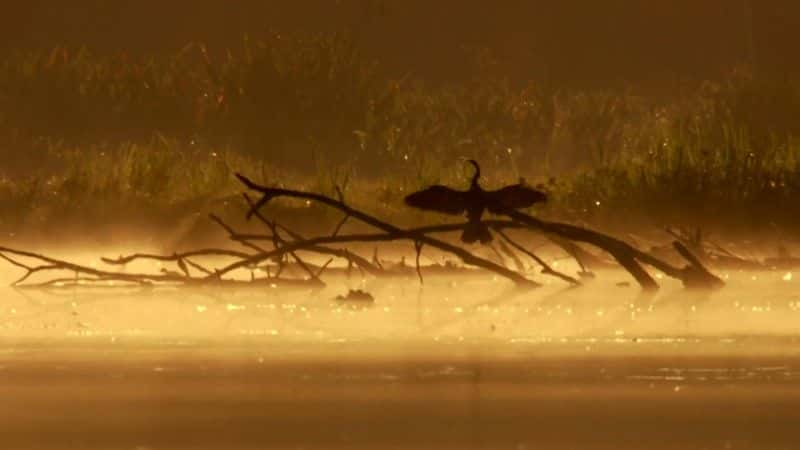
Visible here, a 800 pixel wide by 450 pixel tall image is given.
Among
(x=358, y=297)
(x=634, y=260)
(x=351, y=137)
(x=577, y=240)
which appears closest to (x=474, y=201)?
(x=358, y=297)

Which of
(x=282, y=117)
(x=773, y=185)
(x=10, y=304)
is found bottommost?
(x=10, y=304)

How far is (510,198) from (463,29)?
27815mm

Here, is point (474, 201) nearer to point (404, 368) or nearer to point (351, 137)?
point (404, 368)

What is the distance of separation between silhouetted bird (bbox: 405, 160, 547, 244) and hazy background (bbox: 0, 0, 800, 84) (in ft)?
70.2

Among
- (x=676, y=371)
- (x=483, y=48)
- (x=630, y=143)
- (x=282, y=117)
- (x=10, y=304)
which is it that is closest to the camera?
(x=676, y=371)

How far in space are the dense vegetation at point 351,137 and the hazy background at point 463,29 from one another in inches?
186

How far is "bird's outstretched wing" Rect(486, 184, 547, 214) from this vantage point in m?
9.77

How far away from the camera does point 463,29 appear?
123ft

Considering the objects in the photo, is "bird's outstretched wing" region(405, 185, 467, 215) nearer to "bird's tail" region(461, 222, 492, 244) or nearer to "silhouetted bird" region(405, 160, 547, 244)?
"silhouetted bird" region(405, 160, 547, 244)

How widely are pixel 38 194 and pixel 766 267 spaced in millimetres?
4765

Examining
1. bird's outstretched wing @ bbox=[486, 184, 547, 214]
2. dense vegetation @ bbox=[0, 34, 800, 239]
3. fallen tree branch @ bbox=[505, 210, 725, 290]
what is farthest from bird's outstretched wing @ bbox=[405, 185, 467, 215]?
dense vegetation @ bbox=[0, 34, 800, 239]

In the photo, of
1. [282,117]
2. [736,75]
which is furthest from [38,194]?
[736,75]

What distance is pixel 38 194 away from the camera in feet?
47.4

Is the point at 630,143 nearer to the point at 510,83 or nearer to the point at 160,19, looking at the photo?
the point at 510,83
